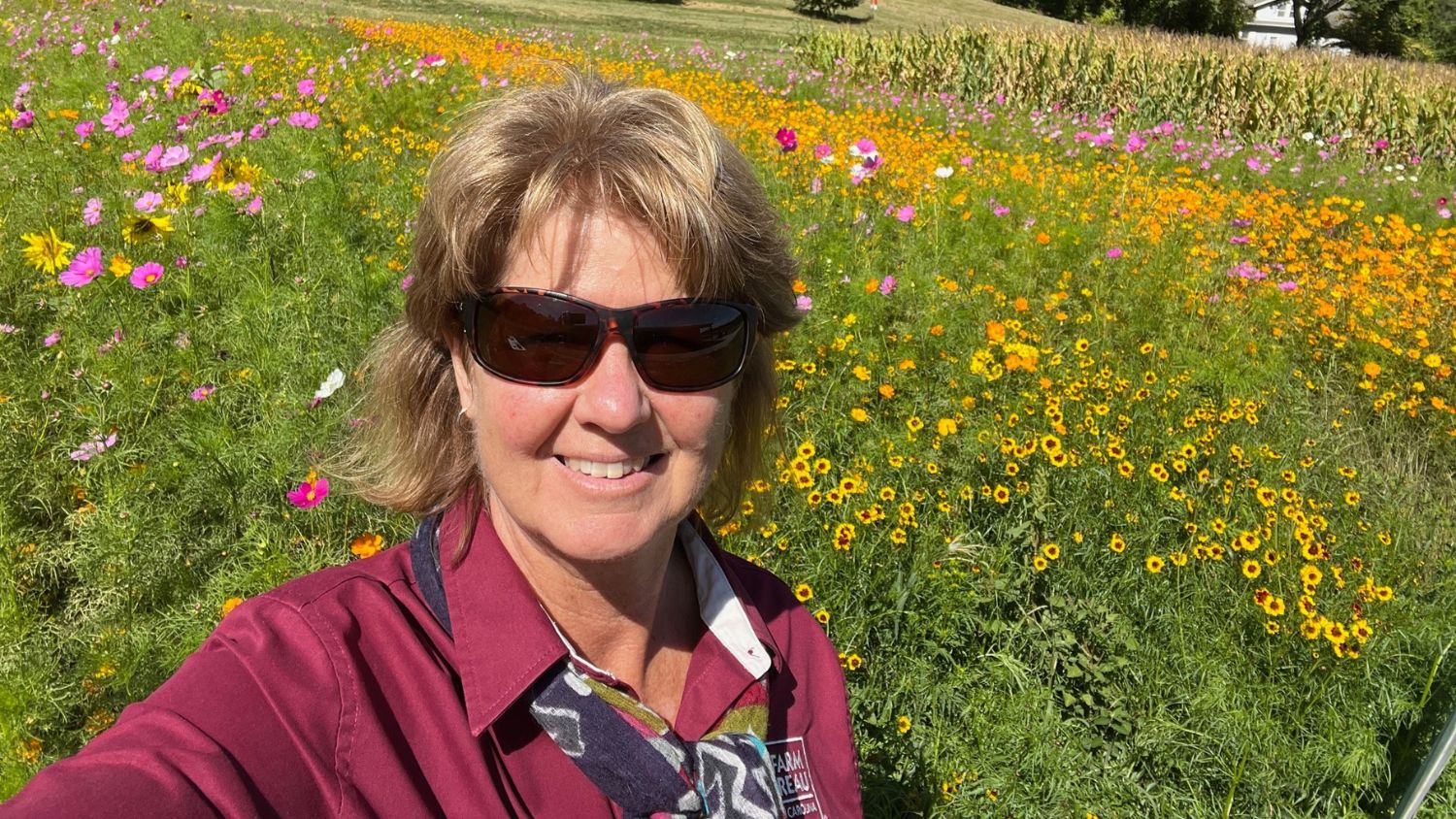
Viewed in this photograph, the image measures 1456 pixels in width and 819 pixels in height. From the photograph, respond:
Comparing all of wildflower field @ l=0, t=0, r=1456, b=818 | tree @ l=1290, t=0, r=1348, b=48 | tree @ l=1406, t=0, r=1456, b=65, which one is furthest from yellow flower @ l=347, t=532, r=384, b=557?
tree @ l=1290, t=0, r=1348, b=48

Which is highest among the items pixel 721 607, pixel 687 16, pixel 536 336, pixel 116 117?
pixel 687 16

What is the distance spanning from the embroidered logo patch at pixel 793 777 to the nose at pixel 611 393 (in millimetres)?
560

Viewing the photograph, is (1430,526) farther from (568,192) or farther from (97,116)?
(97,116)

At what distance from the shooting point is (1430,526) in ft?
11.4

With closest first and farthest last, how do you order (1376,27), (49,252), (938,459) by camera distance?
(49,252)
(938,459)
(1376,27)

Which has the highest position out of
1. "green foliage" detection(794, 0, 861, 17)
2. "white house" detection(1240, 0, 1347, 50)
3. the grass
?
"white house" detection(1240, 0, 1347, 50)

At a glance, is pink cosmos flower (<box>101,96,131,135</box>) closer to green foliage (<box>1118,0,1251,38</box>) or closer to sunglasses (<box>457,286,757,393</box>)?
sunglasses (<box>457,286,757,393</box>)

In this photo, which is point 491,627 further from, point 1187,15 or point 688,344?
point 1187,15

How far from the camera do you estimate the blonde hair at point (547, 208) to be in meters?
1.14

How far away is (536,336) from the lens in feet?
3.67

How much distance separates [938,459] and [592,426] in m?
2.04

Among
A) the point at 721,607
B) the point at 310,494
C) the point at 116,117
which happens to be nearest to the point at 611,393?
the point at 721,607

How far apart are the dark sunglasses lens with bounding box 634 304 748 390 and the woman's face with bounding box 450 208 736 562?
0.07ft

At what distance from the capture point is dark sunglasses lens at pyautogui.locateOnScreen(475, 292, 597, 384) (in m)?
1.11
